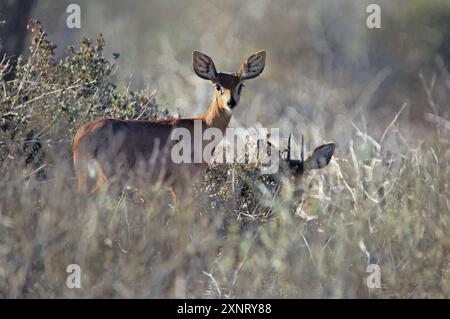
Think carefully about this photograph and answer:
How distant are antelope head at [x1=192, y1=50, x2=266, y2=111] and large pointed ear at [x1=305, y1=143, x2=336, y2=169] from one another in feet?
2.96

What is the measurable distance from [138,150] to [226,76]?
109cm

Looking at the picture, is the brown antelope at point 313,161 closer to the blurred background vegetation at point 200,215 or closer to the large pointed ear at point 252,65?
the blurred background vegetation at point 200,215

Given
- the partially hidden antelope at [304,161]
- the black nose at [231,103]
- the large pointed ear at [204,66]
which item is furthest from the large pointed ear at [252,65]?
the partially hidden antelope at [304,161]

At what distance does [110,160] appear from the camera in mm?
8352

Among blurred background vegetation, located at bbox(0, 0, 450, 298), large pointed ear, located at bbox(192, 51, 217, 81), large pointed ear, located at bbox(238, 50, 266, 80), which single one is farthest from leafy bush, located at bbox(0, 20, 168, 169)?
large pointed ear, located at bbox(238, 50, 266, 80)

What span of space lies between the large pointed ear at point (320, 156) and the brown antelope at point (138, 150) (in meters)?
0.95

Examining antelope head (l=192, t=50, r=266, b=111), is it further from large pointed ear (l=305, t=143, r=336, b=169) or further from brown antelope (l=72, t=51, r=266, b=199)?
large pointed ear (l=305, t=143, r=336, b=169)

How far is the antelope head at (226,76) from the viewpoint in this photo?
29.3 feet

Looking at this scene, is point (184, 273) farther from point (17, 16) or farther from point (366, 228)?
point (17, 16)

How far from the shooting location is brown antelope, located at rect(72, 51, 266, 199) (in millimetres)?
8305

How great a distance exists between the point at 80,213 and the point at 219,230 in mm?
1624

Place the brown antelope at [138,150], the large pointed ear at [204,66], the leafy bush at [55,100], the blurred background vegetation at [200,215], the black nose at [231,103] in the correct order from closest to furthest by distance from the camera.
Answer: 1. the blurred background vegetation at [200,215]
2. the brown antelope at [138,150]
3. the leafy bush at [55,100]
4. the black nose at [231,103]
5. the large pointed ear at [204,66]

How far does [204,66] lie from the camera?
360 inches
